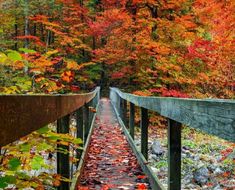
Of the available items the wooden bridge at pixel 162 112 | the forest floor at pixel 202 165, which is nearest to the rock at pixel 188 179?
the forest floor at pixel 202 165

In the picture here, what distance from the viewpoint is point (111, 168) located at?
18.1 feet

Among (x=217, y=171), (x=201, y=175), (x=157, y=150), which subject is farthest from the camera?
(x=157, y=150)

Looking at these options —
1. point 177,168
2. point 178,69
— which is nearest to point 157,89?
point 178,69

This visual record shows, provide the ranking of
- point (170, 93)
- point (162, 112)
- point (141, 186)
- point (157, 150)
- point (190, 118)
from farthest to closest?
1. point (170, 93)
2. point (157, 150)
3. point (141, 186)
4. point (162, 112)
5. point (190, 118)

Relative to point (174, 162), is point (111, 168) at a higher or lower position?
lower

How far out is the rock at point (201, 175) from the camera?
7.61 metres

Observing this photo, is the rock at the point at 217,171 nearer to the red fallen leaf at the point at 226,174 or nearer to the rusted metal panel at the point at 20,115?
the red fallen leaf at the point at 226,174

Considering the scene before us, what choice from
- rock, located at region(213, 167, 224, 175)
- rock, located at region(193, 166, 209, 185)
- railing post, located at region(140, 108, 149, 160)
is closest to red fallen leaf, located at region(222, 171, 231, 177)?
rock, located at region(213, 167, 224, 175)

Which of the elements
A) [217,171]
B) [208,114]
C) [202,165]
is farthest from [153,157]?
[208,114]

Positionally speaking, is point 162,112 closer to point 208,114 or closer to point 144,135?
point 208,114

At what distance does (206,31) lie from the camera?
53.7 feet

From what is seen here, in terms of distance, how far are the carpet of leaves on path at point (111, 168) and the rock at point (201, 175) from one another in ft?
5.41

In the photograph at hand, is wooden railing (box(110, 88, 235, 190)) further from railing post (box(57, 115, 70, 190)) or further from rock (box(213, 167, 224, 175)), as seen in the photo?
rock (box(213, 167, 224, 175))

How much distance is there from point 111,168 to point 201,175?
3.09 meters
